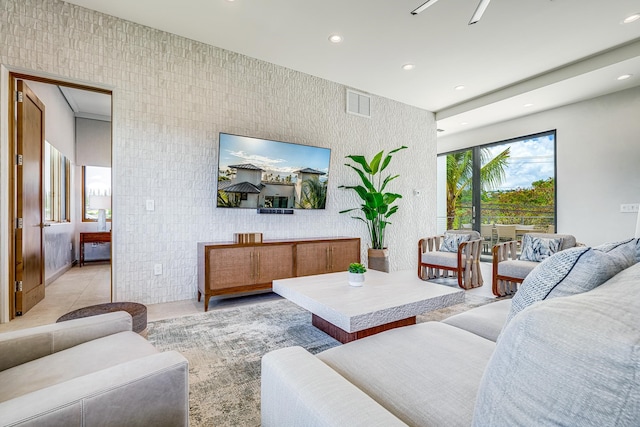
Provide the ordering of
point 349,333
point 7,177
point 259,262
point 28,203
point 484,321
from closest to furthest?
point 484,321 < point 349,333 < point 7,177 < point 28,203 < point 259,262

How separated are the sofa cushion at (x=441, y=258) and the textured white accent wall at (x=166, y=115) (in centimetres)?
157

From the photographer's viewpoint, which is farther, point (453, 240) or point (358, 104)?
point (358, 104)

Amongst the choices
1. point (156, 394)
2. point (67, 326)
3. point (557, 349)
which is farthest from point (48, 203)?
point (557, 349)

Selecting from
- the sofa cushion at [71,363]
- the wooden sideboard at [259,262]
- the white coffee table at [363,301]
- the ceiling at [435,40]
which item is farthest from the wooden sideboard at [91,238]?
the sofa cushion at [71,363]

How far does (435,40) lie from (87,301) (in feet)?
16.3

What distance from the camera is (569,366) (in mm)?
450

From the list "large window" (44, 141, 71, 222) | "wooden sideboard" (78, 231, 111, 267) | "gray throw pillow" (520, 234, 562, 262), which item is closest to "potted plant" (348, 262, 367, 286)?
"gray throw pillow" (520, 234, 562, 262)

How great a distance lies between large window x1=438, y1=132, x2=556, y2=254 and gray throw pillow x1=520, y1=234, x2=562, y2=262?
188 centimetres

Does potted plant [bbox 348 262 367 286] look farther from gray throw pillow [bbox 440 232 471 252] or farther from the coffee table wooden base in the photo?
gray throw pillow [bbox 440 232 471 252]

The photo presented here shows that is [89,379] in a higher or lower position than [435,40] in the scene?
lower

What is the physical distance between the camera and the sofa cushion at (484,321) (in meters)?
1.51

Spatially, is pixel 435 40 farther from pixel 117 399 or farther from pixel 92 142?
pixel 92 142

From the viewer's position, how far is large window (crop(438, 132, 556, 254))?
5.22 m

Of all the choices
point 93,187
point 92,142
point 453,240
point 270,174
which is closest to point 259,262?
point 270,174
